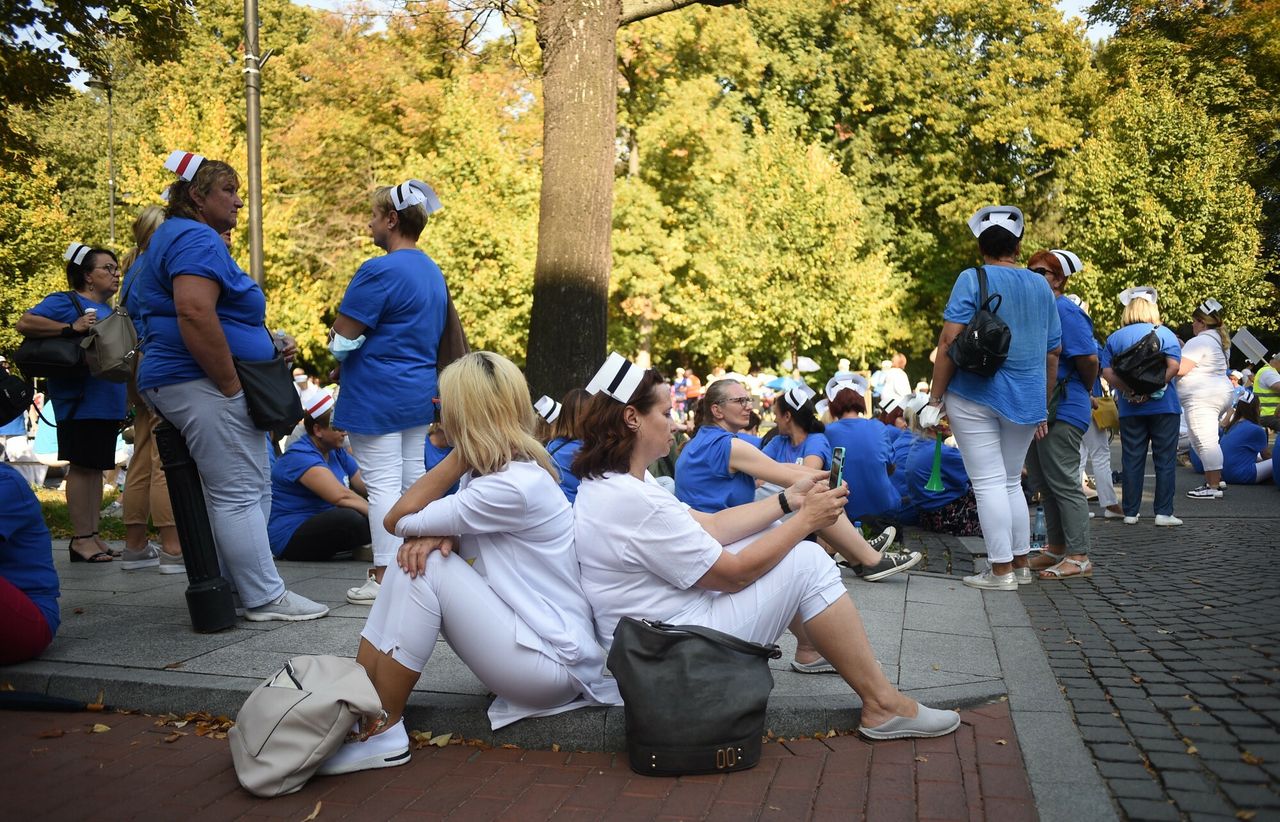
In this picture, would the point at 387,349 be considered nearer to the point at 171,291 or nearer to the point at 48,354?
the point at 171,291

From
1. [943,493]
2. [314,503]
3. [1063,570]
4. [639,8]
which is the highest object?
[639,8]

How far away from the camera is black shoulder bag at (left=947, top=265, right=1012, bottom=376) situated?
6.56m

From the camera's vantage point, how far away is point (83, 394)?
745 centimetres

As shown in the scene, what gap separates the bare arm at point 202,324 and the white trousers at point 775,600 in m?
2.61

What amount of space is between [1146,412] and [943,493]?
185 cm

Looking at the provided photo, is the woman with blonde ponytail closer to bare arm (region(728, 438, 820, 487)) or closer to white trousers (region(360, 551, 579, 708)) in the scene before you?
bare arm (region(728, 438, 820, 487))

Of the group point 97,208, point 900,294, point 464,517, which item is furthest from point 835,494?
point 97,208

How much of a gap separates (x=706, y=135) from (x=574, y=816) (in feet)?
96.1

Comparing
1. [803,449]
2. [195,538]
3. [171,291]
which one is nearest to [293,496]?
[195,538]

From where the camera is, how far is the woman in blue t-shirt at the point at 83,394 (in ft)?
23.6

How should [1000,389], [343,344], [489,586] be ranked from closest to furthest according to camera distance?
1. [489,586]
2. [343,344]
3. [1000,389]

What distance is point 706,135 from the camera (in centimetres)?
3155

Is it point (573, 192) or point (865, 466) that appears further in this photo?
point (865, 466)

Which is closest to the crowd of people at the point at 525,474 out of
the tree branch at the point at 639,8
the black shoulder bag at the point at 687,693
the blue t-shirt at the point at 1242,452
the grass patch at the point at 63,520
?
the black shoulder bag at the point at 687,693
